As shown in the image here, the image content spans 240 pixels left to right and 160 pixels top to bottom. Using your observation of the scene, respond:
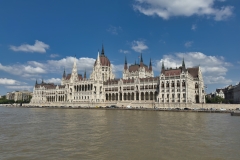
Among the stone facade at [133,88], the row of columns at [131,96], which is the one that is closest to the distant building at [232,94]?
the stone facade at [133,88]

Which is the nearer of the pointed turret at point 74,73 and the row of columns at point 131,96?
the row of columns at point 131,96

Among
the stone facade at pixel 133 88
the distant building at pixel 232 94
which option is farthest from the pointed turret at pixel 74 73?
the distant building at pixel 232 94

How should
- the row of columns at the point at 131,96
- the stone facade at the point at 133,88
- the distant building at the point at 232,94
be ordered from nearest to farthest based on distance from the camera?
1. the stone facade at the point at 133,88
2. the row of columns at the point at 131,96
3. the distant building at the point at 232,94

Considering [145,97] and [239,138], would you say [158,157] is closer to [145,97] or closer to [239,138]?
[239,138]

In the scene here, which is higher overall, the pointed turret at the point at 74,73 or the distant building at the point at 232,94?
the pointed turret at the point at 74,73

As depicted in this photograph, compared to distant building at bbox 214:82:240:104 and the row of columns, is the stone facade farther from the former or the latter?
distant building at bbox 214:82:240:104

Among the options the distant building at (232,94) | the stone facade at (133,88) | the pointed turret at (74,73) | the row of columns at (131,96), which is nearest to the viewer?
the stone facade at (133,88)

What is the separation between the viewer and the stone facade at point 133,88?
82856 mm

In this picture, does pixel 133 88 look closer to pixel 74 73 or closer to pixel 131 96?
pixel 131 96

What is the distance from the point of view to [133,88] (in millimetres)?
99125

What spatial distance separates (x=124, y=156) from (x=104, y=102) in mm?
86830

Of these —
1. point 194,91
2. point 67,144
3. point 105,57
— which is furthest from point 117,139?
point 105,57

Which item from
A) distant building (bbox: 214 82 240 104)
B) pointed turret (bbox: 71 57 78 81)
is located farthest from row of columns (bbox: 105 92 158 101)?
distant building (bbox: 214 82 240 104)

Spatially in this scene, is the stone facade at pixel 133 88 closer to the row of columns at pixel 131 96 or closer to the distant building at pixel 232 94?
the row of columns at pixel 131 96
